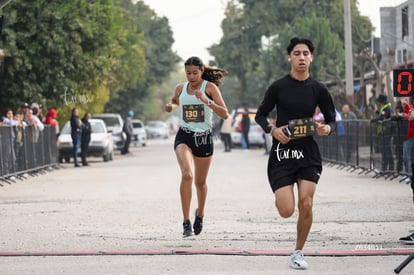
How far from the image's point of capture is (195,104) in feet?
37.4

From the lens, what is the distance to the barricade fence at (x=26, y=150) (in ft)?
77.2

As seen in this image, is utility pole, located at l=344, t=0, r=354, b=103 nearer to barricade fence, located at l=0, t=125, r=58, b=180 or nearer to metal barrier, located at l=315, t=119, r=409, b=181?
metal barrier, located at l=315, t=119, r=409, b=181

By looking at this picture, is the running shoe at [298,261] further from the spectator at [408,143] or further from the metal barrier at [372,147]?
the metal barrier at [372,147]

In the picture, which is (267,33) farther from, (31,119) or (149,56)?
(31,119)

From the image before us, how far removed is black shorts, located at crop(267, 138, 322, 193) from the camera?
902 cm

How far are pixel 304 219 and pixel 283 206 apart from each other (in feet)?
0.66

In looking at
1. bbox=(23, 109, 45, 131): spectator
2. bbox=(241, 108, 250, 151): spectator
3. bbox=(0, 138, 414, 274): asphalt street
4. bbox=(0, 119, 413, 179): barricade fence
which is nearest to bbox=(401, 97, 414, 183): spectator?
bbox=(0, 119, 413, 179): barricade fence

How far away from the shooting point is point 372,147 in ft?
79.0

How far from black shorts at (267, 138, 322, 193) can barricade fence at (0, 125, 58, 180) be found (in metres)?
14.6

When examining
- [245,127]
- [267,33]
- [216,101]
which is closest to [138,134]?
[245,127]

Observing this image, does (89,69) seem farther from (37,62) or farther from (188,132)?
(188,132)

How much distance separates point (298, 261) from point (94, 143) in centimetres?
2793

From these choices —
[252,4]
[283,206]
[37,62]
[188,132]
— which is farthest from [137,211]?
[252,4]

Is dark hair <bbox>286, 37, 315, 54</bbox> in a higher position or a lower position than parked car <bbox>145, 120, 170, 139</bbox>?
higher
